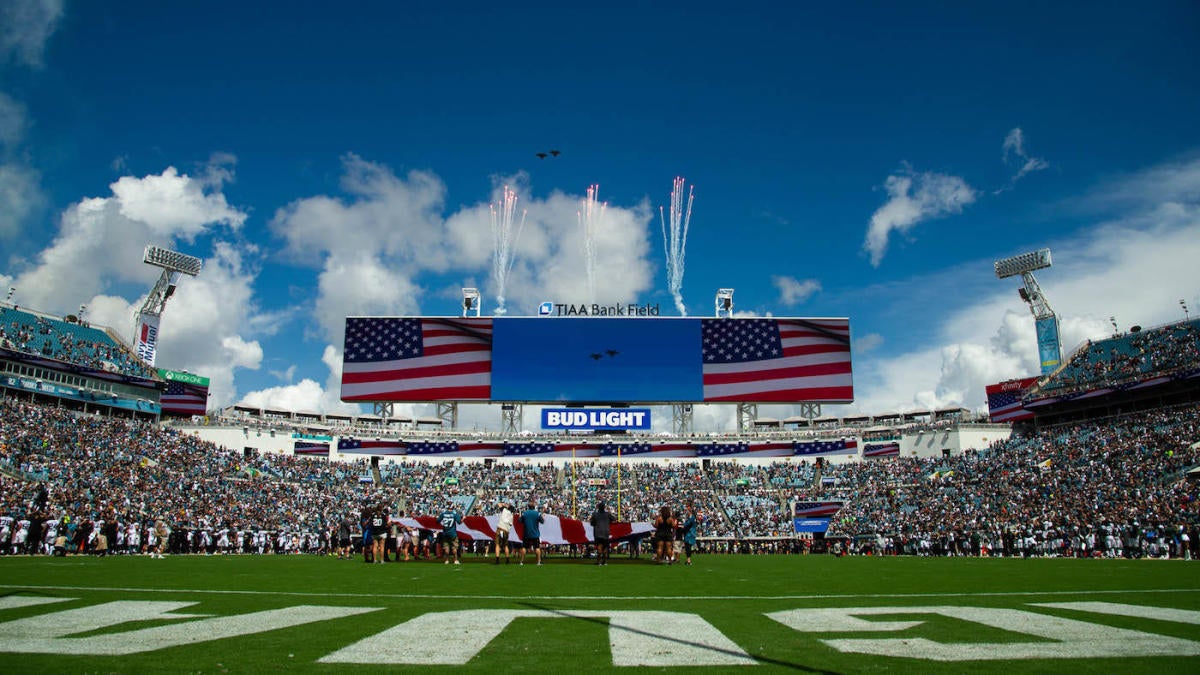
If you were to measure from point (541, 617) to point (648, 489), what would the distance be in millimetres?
45404

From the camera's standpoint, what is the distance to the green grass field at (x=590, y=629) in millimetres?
4129

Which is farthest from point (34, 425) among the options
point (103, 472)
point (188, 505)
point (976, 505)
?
point (976, 505)

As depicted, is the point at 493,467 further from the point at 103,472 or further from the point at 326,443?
the point at 103,472

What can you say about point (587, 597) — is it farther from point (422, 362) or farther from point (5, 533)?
point (422, 362)

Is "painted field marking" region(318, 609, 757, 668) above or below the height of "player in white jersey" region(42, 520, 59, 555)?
above

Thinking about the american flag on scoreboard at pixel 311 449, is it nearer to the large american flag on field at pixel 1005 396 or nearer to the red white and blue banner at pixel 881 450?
the red white and blue banner at pixel 881 450

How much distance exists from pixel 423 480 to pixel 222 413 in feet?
84.8

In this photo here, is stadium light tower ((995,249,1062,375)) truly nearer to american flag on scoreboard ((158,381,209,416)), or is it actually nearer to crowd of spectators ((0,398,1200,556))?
crowd of spectators ((0,398,1200,556))

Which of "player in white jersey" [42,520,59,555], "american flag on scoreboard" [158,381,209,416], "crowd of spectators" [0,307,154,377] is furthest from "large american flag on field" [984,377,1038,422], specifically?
"american flag on scoreboard" [158,381,209,416]

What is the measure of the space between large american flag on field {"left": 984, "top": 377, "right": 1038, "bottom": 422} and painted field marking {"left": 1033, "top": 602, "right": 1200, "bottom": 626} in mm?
61985

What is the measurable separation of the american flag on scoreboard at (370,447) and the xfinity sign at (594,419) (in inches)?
468

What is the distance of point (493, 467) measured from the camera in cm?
5500

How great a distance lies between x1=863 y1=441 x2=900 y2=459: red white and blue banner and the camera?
56.2m

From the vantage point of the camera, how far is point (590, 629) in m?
5.54
